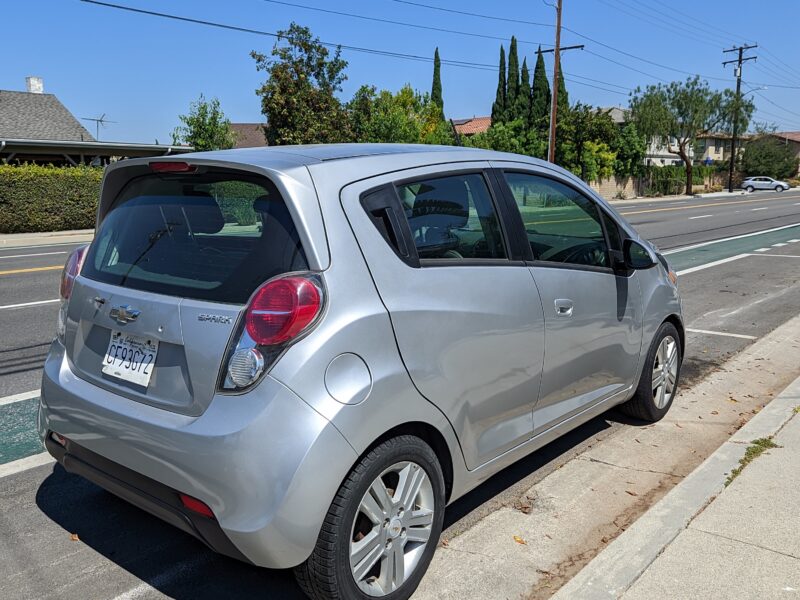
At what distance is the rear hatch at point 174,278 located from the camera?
8.45 ft

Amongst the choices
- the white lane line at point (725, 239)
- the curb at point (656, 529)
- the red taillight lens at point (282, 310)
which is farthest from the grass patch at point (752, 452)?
the white lane line at point (725, 239)

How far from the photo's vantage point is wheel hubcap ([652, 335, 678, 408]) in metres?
4.78

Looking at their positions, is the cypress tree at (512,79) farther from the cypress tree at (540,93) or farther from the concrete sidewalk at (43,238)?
the concrete sidewalk at (43,238)

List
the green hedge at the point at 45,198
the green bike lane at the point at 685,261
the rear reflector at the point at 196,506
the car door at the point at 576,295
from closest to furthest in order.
A: the rear reflector at the point at 196,506, the car door at the point at 576,295, the green bike lane at the point at 685,261, the green hedge at the point at 45,198

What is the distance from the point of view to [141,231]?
307 cm

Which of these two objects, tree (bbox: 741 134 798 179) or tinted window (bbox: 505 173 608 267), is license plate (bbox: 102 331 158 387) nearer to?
tinted window (bbox: 505 173 608 267)

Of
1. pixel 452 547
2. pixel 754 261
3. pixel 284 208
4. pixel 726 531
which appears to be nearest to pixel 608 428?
pixel 726 531

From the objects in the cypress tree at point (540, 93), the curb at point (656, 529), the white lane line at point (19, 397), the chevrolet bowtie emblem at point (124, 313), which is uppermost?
the cypress tree at point (540, 93)

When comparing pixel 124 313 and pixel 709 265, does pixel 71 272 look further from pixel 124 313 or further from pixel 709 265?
pixel 709 265

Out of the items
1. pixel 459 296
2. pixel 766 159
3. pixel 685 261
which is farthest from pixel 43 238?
A: pixel 766 159

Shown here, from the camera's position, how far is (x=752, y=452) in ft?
13.8

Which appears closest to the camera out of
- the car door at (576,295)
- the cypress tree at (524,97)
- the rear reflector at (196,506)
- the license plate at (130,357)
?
the rear reflector at (196,506)

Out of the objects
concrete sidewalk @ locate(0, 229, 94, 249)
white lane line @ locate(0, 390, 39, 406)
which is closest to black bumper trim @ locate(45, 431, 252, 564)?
white lane line @ locate(0, 390, 39, 406)

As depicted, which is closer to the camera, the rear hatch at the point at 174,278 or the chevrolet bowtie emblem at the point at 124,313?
the rear hatch at the point at 174,278
